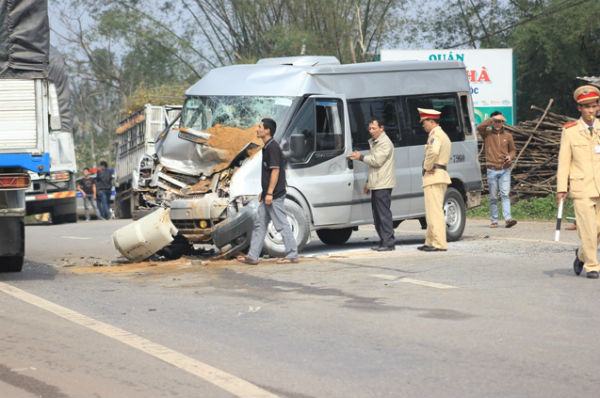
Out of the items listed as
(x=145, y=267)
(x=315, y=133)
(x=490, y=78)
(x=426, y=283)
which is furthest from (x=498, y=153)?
(x=490, y=78)

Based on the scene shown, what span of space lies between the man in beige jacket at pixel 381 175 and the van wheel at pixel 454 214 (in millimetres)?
1770

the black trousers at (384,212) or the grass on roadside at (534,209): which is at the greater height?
the black trousers at (384,212)

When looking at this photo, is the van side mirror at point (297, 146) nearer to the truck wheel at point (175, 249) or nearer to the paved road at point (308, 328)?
the paved road at point (308, 328)

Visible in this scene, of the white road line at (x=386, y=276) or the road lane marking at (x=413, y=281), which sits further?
the white road line at (x=386, y=276)

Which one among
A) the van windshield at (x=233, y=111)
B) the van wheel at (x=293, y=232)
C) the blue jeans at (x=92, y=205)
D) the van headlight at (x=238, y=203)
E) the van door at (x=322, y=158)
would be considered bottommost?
the blue jeans at (x=92, y=205)

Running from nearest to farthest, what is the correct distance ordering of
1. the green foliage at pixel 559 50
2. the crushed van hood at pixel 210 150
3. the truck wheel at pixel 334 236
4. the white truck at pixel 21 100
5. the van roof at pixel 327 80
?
1. the white truck at pixel 21 100
2. the crushed van hood at pixel 210 150
3. the van roof at pixel 327 80
4. the truck wheel at pixel 334 236
5. the green foliage at pixel 559 50

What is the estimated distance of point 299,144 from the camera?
504 inches

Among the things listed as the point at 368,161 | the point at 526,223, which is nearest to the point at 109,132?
the point at 526,223

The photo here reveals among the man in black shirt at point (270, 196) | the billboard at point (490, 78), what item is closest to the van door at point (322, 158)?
the man in black shirt at point (270, 196)

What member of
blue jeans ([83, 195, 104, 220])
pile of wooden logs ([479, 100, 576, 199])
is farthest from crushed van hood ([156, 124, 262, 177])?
blue jeans ([83, 195, 104, 220])

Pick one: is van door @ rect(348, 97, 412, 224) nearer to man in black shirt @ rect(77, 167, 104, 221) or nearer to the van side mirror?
the van side mirror

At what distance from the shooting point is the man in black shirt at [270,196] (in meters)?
11.8

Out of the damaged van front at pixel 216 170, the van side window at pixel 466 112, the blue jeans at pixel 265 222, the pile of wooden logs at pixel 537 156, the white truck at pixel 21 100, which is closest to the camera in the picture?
the white truck at pixel 21 100

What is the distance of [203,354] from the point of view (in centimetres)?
666
